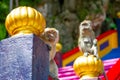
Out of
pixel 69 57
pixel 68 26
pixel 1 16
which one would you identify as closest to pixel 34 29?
pixel 1 16

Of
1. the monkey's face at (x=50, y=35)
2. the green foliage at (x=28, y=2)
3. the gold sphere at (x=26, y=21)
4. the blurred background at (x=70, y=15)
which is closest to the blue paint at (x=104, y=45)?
the blurred background at (x=70, y=15)

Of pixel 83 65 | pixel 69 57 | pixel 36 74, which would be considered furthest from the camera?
pixel 69 57

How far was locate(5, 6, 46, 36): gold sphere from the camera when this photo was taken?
140 inches

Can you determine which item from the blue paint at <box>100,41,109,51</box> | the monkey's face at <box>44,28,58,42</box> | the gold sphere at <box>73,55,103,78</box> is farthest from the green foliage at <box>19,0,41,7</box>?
the monkey's face at <box>44,28,58,42</box>

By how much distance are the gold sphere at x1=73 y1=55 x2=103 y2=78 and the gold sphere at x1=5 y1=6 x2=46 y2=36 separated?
1.01m

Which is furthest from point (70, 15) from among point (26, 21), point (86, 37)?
point (26, 21)

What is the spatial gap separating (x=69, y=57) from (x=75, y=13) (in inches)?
110

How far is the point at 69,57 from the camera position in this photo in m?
10.1

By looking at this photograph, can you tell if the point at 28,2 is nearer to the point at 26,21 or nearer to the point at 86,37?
the point at 86,37

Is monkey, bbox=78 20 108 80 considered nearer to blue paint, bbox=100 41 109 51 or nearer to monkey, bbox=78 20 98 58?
monkey, bbox=78 20 98 58

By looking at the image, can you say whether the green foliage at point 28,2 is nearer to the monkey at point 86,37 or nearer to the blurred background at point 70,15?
the blurred background at point 70,15

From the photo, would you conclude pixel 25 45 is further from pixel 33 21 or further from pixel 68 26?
pixel 68 26

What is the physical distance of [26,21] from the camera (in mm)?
3562

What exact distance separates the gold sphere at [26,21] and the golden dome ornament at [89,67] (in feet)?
3.32
